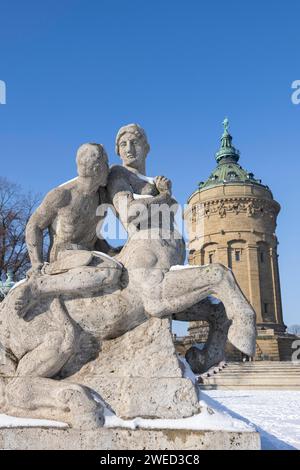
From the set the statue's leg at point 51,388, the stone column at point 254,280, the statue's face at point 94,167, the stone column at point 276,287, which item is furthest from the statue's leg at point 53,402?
the stone column at point 276,287

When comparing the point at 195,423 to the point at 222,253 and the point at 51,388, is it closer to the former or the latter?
the point at 51,388

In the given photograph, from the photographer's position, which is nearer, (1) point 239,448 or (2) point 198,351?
(1) point 239,448

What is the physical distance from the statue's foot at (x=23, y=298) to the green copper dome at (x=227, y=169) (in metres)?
41.6

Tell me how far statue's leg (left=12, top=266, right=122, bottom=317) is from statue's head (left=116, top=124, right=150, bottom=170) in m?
1.16

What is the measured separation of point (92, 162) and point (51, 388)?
1.65 m

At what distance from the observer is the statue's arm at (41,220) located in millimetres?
3646

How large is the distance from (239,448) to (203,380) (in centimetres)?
1544

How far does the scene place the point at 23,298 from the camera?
3156 mm

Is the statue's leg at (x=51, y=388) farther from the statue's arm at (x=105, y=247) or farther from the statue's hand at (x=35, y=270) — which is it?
the statue's arm at (x=105, y=247)

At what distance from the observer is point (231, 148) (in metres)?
51.8

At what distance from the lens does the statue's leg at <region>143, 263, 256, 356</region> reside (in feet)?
10.1

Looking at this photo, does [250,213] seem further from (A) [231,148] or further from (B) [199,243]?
(A) [231,148]

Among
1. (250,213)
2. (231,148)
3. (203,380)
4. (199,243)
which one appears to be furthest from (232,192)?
(203,380)
